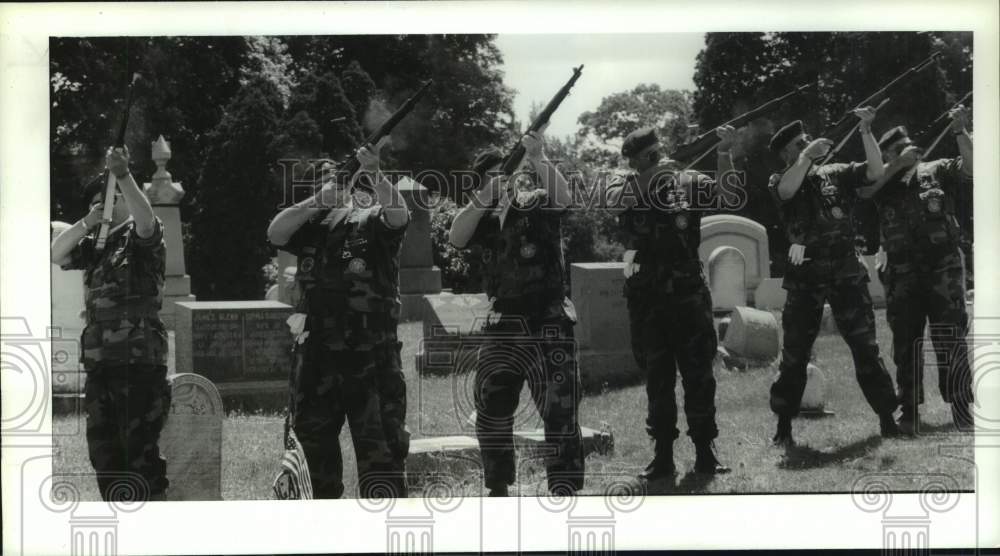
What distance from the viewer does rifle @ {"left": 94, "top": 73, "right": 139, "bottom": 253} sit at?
20.1 feet

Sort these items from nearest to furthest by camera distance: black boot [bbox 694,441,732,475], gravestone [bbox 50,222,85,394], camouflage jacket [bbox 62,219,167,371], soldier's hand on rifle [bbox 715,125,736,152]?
camouflage jacket [bbox 62,219,167,371], gravestone [bbox 50,222,85,394], black boot [bbox 694,441,732,475], soldier's hand on rifle [bbox 715,125,736,152]

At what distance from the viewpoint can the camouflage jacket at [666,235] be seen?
6.28 meters

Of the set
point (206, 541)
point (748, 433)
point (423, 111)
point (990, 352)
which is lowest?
point (206, 541)

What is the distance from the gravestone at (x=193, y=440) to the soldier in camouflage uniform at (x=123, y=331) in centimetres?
7

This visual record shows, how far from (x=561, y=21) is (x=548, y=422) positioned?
2290 mm

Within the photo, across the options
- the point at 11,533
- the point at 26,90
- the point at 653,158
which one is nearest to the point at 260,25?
the point at 26,90

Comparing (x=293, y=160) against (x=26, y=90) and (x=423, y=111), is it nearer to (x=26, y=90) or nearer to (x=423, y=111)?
(x=423, y=111)

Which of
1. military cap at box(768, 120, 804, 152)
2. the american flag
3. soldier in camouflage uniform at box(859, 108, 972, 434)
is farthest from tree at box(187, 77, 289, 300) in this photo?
soldier in camouflage uniform at box(859, 108, 972, 434)

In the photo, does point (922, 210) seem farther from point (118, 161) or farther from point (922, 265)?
point (118, 161)

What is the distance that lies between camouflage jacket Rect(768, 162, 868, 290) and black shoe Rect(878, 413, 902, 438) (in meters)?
0.81

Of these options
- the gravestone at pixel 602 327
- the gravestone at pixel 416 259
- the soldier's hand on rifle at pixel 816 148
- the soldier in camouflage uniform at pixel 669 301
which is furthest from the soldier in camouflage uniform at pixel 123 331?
the soldier's hand on rifle at pixel 816 148

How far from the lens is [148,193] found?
620 cm

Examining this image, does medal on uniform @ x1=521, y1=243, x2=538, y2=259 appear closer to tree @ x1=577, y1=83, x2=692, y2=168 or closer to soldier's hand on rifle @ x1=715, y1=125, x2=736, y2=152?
tree @ x1=577, y1=83, x2=692, y2=168

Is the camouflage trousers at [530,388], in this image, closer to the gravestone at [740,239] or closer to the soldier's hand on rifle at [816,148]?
the gravestone at [740,239]
